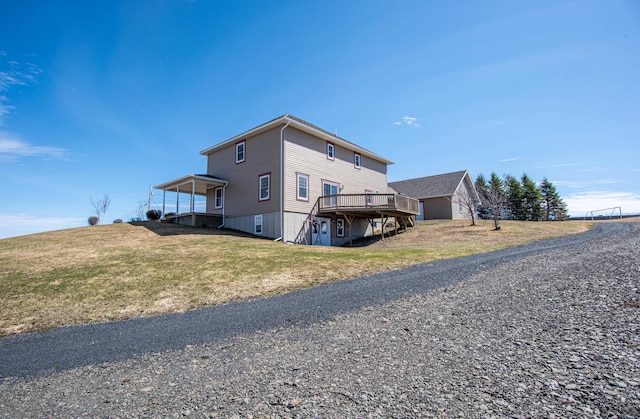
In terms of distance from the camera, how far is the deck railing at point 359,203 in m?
21.8

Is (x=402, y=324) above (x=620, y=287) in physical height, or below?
below

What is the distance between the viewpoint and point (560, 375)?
11.7 ft

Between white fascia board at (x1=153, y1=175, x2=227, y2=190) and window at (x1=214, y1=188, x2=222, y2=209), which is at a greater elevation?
white fascia board at (x1=153, y1=175, x2=227, y2=190)

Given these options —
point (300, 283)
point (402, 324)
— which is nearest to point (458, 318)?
point (402, 324)

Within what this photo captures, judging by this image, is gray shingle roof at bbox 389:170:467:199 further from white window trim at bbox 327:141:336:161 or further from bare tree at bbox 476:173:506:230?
white window trim at bbox 327:141:336:161

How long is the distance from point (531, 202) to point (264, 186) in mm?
47922

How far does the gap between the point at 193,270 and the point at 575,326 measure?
9934 mm

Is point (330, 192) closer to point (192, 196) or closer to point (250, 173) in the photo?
point (250, 173)

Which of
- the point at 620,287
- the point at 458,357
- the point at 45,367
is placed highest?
the point at 620,287

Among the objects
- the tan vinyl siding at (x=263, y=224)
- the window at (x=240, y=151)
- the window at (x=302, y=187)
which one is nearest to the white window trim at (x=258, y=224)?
the tan vinyl siding at (x=263, y=224)

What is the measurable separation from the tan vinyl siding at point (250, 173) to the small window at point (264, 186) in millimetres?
238

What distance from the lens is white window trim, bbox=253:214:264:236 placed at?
21.7 m

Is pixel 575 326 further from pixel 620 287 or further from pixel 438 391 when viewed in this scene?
pixel 438 391

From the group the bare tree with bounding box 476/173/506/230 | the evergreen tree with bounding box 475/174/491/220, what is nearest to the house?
the bare tree with bounding box 476/173/506/230
